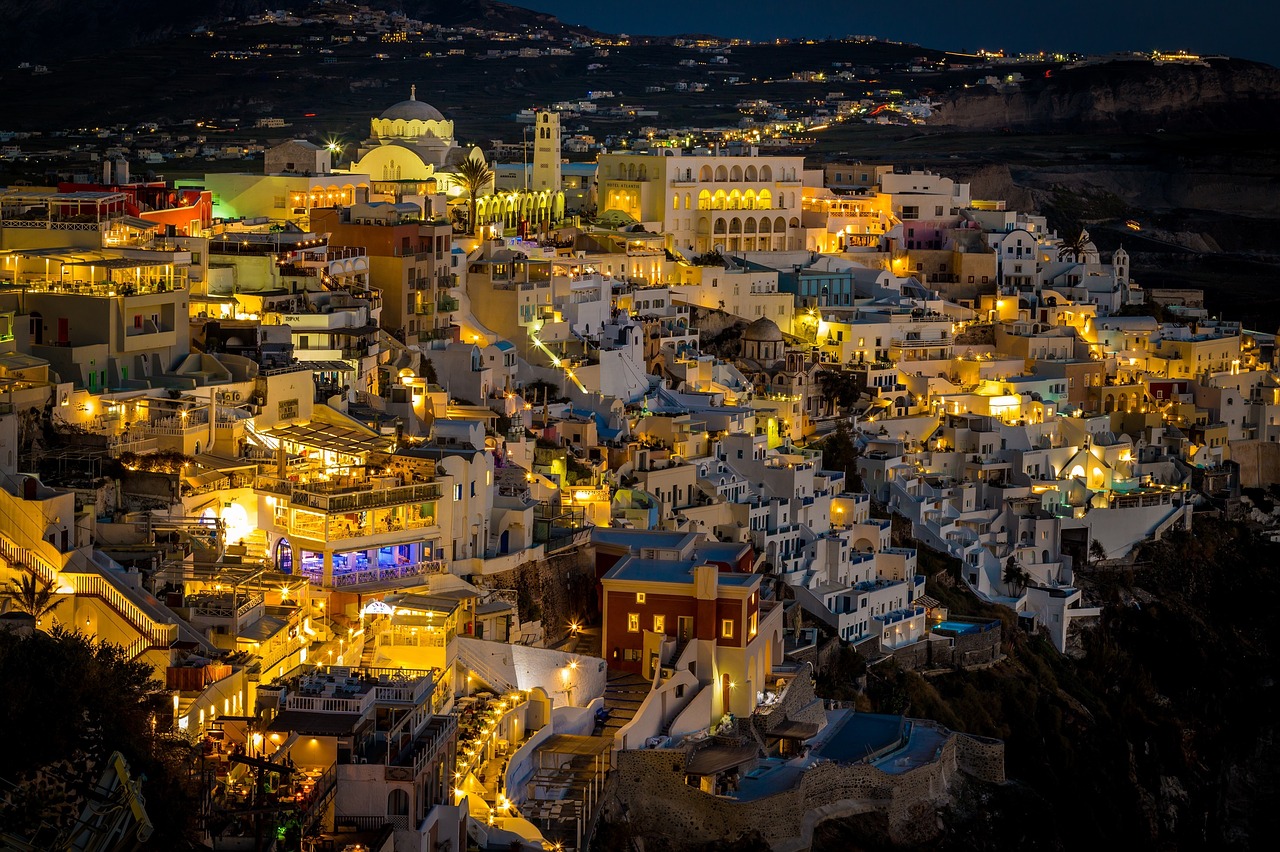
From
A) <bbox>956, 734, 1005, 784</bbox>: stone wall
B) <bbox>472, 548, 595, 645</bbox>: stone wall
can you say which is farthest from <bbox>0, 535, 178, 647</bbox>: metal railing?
<bbox>956, 734, 1005, 784</bbox>: stone wall

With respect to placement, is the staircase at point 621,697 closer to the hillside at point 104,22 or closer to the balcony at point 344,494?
the balcony at point 344,494

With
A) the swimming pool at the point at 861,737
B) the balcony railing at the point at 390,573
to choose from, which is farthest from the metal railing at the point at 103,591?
the swimming pool at the point at 861,737

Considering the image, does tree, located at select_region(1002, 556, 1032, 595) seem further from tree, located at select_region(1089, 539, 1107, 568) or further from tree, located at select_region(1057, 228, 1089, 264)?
tree, located at select_region(1057, 228, 1089, 264)

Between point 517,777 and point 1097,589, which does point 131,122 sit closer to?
point 1097,589

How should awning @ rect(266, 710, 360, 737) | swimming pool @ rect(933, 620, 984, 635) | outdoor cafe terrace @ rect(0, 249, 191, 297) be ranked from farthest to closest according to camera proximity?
swimming pool @ rect(933, 620, 984, 635) → outdoor cafe terrace @ rect(0, 249, 191, 297) → awning @ rect(266, 710, 360, 737)

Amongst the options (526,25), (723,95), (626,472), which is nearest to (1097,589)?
(626,472)

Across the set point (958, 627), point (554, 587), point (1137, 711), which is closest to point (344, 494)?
point (554, 587)
